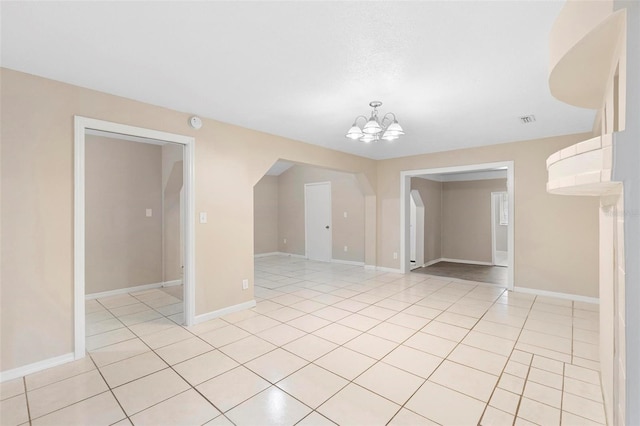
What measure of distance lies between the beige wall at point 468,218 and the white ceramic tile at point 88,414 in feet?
25.1

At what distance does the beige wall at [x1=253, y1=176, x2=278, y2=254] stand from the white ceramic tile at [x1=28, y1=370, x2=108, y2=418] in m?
6.02

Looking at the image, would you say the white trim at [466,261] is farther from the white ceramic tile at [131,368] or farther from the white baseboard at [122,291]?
the white ceramic tile at [131,368]

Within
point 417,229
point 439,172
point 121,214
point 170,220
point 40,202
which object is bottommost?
point 417,229

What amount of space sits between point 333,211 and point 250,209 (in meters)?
3.88

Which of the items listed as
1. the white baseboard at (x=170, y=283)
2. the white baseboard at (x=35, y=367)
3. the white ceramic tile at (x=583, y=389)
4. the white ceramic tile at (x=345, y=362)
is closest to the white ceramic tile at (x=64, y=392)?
the white baseboard at (x=35, y=367)

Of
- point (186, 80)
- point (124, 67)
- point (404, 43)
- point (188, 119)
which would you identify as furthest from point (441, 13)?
point (188, 119)

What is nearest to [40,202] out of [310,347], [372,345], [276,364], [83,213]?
[83,213]

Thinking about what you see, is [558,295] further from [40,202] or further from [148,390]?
[40,202]

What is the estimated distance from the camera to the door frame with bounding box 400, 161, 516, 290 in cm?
471

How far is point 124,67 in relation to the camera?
2.29m

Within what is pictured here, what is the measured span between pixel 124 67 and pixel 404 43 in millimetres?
2150

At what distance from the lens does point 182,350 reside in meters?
2.74

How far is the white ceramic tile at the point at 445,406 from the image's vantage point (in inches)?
71.7

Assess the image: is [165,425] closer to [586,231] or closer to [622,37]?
[622,37]
